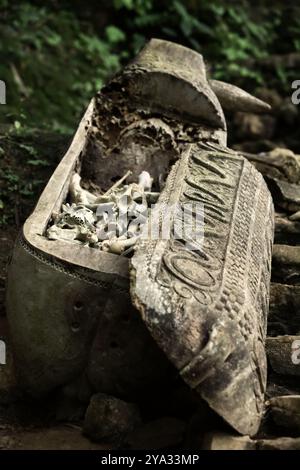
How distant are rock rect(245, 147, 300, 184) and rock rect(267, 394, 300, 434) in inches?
171

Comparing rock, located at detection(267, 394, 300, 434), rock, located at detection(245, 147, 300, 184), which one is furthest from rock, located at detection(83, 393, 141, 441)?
rock, located at detection(245, 147, 300, 184)

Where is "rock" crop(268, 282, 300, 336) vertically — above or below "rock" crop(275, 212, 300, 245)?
below

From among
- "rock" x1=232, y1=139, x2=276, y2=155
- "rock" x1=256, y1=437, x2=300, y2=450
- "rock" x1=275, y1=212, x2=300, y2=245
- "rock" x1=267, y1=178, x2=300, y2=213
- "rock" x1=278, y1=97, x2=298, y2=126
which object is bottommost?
"rock" x1=232, y1=139, x2=276, y2=155

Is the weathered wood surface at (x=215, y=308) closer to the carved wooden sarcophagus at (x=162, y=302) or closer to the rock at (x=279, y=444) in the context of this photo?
the carved wooden sarcophagus at (x=162, y=302)

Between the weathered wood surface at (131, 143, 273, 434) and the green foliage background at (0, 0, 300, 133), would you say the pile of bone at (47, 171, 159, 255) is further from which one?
the green foliage background at (0, 0, 300, 133)

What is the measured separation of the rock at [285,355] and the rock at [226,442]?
1138mm

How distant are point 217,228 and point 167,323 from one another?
1358mm

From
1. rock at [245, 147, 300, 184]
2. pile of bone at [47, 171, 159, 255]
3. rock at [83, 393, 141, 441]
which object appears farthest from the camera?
rock at [245, 147, 300, 184]

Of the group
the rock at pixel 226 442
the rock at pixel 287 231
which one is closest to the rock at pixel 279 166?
the rock at pixel 287 231

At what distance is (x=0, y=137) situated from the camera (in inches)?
382

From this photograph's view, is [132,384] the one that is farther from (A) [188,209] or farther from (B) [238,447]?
(A) [188,209]

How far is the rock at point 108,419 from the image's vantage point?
5.82 meters

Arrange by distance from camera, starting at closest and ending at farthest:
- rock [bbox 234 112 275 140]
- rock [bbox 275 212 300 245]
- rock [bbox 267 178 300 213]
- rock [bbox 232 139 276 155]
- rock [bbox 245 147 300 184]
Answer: rock [bbox 275 212 300 245] < rock [bbox 267 178 300 213] < rock [bbox 245 147 300 184] < rock [bbox 232 139 276 155] < rock [bbox 234 112 275 140]

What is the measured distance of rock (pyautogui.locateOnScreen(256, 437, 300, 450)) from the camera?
17.4 feet
